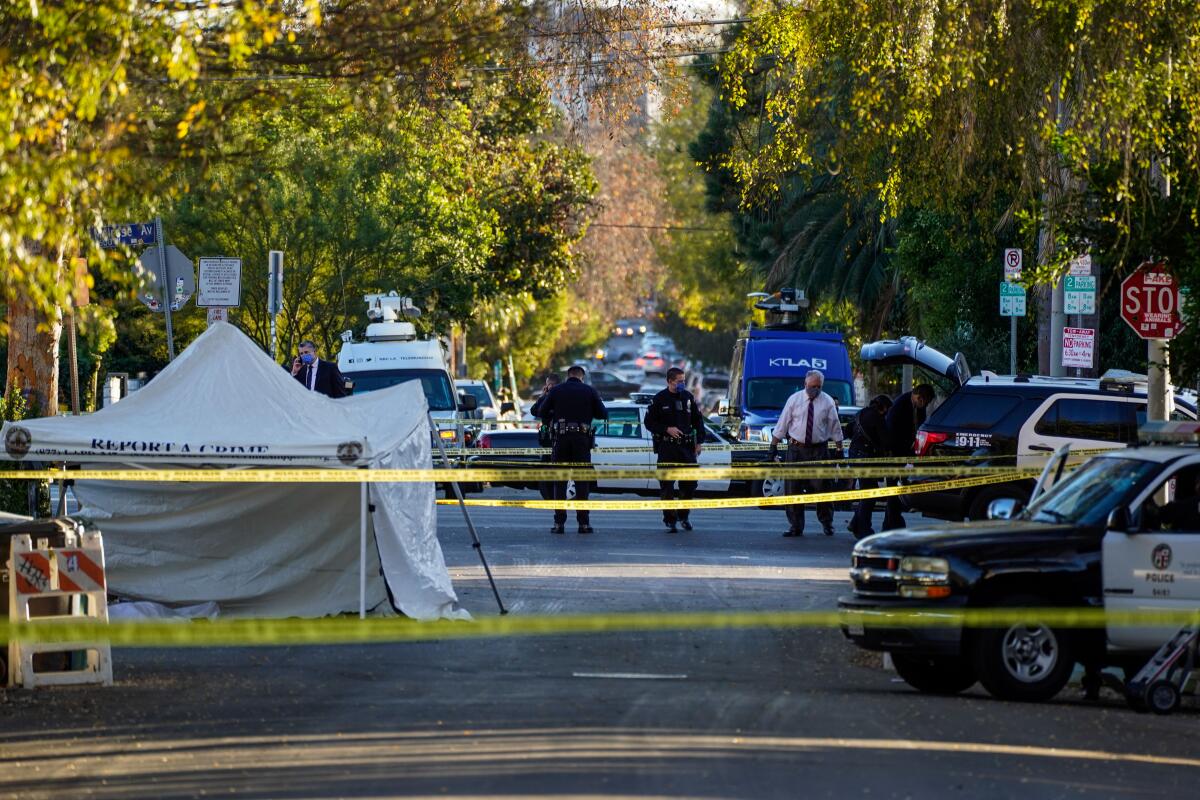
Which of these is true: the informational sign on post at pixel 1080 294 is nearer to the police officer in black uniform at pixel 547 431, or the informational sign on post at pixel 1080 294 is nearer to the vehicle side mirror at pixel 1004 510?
the police officer in black uniform at pixel 547 431

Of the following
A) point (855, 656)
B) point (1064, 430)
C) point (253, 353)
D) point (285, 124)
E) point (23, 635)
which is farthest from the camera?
point (285, 124)

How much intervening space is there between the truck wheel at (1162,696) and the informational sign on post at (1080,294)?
11.7 meters

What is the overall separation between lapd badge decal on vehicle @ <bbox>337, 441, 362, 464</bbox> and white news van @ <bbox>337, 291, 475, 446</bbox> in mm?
14270

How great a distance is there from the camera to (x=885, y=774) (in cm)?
882

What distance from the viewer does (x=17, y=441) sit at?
1334cm

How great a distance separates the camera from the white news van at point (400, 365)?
92.1ft

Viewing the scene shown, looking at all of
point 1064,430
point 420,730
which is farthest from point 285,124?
point 420,730

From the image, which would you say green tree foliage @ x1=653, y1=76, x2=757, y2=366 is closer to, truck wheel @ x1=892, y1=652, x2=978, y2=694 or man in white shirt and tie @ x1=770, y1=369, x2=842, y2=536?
man in white shirt and tie @ x1=770, y1=369, x2=842, y2=536

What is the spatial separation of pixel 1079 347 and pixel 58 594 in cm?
1443

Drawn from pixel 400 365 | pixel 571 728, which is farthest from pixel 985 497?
pixel 400 365

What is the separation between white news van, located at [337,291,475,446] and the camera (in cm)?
2806

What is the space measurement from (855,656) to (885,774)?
4.23 meters

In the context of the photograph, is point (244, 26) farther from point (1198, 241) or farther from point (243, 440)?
point (1198, 241)

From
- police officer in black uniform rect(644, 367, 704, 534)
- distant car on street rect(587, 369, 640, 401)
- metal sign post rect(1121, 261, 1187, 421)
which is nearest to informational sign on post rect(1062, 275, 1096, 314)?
police officer in black uniform rect(644, 367, 704, 534)
